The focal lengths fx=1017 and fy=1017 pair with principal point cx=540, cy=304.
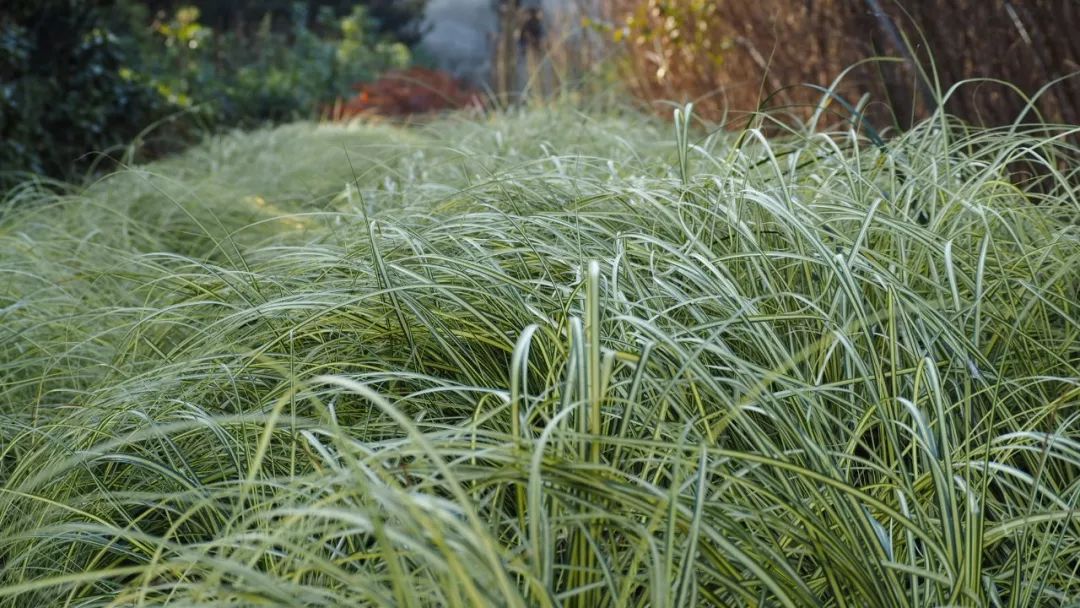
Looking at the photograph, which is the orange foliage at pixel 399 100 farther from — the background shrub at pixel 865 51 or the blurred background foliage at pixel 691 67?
the background shrub at pixel 865 51

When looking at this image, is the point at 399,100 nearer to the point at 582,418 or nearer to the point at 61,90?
the point at 61,90

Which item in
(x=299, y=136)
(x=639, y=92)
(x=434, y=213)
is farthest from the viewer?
(x=639, y=92)

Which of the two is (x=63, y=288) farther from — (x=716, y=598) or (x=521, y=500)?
(x=716, y=598)

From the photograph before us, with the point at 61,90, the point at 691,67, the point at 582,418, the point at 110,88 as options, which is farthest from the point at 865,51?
the point at 110,88

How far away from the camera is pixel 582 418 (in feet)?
3.27

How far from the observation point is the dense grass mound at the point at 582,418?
946 millimetres

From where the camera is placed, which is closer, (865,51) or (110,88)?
(865,51)

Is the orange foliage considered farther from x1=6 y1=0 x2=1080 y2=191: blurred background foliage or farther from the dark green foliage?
the dark green foliage

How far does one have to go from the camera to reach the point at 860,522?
1.05 metres

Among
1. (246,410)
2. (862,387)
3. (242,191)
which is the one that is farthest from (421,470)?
(242,191)

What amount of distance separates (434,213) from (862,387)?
89 cm

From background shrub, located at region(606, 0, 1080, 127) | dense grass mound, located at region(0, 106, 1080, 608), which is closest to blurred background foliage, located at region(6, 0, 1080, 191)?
background shrub, located at region(606, 0, 1080, 127)

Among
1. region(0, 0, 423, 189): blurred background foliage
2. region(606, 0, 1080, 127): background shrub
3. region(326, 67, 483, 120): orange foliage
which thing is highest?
region(606, 0, 1080, 127): background shrub

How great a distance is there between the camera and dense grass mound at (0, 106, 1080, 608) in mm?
946
